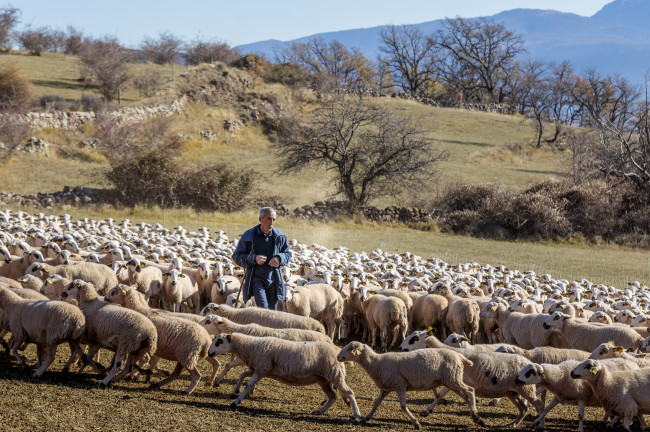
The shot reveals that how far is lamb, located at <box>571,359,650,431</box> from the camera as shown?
7938 mm

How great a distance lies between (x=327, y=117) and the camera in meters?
38.5

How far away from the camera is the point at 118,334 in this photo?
8523 millimetres

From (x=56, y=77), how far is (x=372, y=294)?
46.9 meters

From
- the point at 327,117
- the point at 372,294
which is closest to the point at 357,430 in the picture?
the point at 372,294

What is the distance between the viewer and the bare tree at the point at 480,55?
83250 mm

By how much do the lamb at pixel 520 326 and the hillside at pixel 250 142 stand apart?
22623mm

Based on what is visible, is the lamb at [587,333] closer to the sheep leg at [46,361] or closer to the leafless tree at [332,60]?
the sheep leg at [46,361]

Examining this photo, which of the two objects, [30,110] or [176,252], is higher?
[30,110]

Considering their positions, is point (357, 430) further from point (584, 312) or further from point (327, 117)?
point (327, 117)

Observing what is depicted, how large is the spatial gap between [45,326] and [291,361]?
10.4ft

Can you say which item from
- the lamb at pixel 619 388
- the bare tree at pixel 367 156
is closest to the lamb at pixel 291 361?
the lamb at pixel 619 388

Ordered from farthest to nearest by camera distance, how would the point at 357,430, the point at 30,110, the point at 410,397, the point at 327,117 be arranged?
the point at 30,110 → the point at 327,117 → the point at 410,397 → the point at 357,430

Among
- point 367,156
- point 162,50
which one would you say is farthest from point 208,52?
point 367,156

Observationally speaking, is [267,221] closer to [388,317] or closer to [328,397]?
[328,397]
